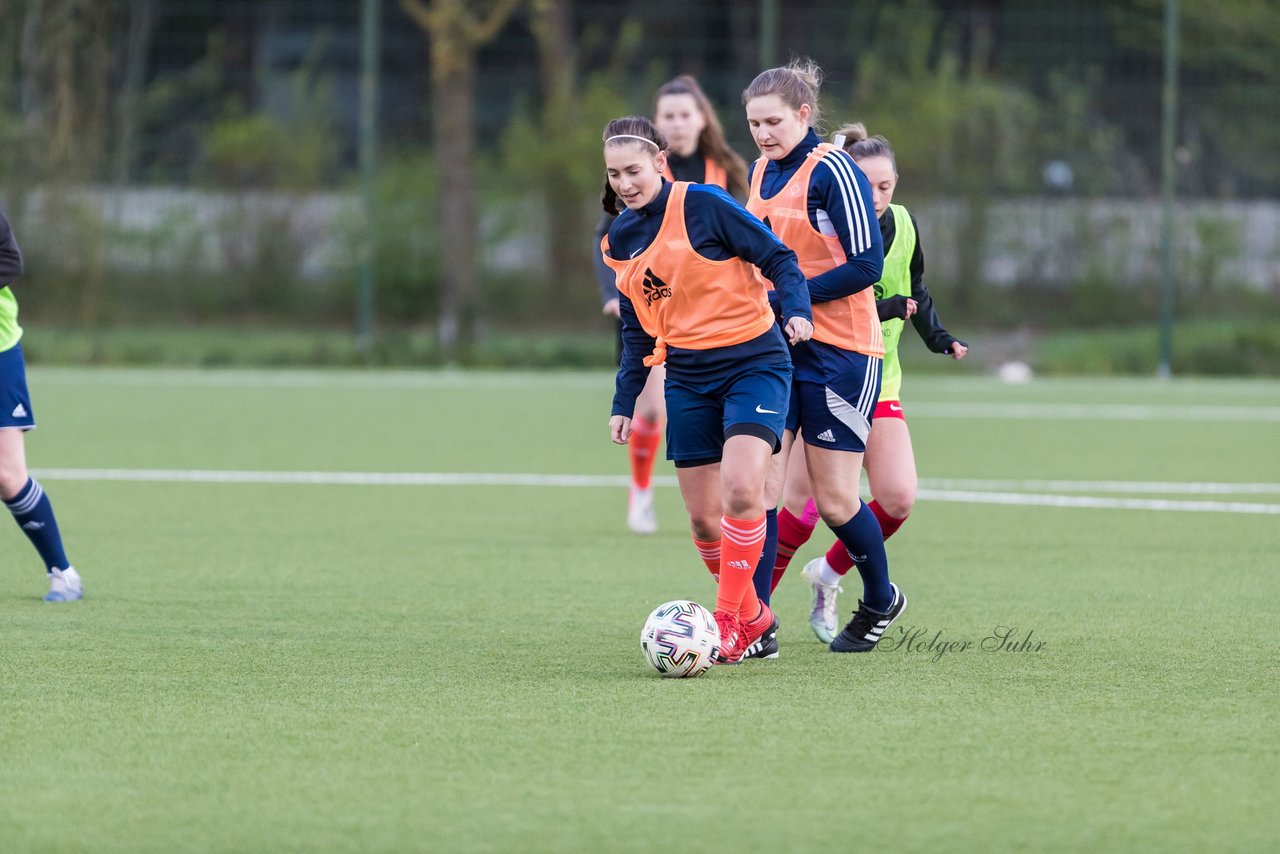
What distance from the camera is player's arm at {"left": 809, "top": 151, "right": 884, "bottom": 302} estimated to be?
224 inches

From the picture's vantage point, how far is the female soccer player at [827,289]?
5.75 metres

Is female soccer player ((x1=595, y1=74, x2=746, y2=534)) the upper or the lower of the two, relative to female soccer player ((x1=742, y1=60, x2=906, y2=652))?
upper

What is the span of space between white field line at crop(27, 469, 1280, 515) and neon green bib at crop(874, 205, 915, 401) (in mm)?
3858

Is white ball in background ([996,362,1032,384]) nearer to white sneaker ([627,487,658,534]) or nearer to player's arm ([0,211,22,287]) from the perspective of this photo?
white sneaker ([627,487,658,534])

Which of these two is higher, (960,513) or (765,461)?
(765,461)

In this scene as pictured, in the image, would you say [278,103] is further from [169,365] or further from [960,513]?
[960,513]

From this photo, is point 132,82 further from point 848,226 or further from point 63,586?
point 848,226

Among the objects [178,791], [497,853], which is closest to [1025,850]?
[497,853]

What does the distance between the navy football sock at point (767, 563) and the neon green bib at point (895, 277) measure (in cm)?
62

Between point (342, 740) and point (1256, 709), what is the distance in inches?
98.9

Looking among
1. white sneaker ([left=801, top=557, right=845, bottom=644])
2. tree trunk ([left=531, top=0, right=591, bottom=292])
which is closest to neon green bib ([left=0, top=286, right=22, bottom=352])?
white sneaker ([left=801, top=557, right=845, bottom=644])

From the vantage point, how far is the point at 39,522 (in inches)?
271

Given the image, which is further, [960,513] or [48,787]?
[960,513]

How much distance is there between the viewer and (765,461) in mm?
5586
